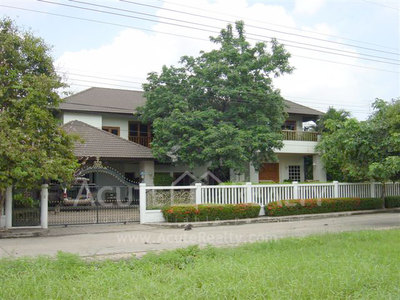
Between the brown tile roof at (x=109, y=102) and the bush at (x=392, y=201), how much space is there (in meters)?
7.53

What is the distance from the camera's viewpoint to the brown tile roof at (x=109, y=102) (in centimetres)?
2583

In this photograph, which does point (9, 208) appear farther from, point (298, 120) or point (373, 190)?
point (298, 120)

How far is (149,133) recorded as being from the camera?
28.2 metres

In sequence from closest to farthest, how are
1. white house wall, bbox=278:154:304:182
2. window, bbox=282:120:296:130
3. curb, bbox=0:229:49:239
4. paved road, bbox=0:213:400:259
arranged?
paved road, bbox=0:213:400:259, curb, bbox=0:229:49:239, white house wall, bbox=278:154:304:182, window, bbox=282:120:296:130

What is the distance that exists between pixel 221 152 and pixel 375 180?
27.3 ft

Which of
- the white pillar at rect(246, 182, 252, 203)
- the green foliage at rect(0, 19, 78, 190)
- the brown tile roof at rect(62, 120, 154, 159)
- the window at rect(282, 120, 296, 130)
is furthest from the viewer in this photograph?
the window at rect(282, 120, 296, 130)

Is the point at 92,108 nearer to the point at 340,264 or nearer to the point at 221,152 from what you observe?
the point at 221,152

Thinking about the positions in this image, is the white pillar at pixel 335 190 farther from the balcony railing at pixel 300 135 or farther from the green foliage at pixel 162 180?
the green foliage at pixel 162 180

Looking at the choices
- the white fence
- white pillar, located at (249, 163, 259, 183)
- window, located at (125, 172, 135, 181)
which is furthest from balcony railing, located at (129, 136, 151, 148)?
the white fence

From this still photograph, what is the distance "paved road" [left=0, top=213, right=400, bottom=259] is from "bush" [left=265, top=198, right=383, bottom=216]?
175 cm

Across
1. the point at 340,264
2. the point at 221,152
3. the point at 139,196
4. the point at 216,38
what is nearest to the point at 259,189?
the point at 221,152

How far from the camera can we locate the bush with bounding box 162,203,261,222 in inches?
633

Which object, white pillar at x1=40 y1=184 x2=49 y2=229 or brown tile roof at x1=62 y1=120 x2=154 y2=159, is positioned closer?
white pillar at x1=40 y1=184 x2=49 y2=229

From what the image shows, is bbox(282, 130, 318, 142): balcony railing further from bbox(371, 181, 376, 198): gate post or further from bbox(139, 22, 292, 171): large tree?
bbox(371, 181, 376, 198): gate post
